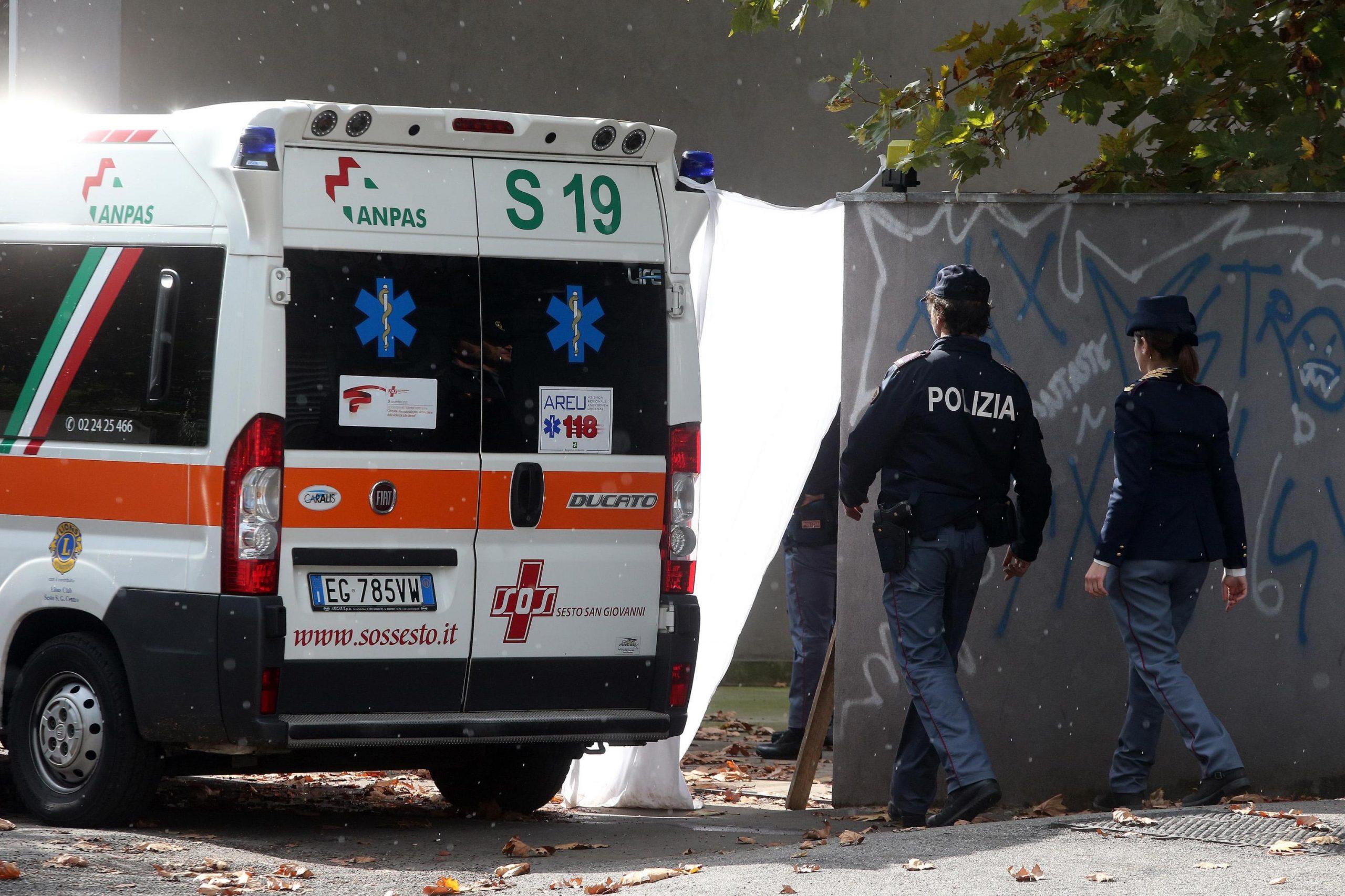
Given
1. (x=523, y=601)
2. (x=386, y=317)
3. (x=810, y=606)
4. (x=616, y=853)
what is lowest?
(x=616, y=853)

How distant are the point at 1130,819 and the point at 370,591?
8.80ft

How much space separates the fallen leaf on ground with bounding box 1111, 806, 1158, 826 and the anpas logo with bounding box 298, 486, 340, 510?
2838 mm

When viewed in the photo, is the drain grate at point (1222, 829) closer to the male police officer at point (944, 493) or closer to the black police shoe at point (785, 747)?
the male police officer at point (944, 493)

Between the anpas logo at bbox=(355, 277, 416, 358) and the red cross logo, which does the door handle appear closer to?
the red cross logo

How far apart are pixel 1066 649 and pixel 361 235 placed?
3327 millimetres

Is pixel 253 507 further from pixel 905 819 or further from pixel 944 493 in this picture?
pixel 905 819

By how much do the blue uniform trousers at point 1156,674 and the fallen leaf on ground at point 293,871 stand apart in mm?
3007

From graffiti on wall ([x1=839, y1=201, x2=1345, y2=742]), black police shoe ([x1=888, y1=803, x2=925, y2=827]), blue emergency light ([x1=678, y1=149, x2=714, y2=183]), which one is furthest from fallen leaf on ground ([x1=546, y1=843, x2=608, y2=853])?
blue emergency light ([x1=678, y1=149, x2=714, y2=183])

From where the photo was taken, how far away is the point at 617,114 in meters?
12.3

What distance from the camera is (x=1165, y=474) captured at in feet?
21.5

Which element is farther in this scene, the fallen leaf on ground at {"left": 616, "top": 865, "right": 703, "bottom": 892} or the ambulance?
the ambulance

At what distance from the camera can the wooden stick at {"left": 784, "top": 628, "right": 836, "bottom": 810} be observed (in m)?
7.39

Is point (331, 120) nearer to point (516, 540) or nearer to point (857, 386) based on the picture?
point (516, 540)

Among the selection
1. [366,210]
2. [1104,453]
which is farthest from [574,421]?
[1104,453]
